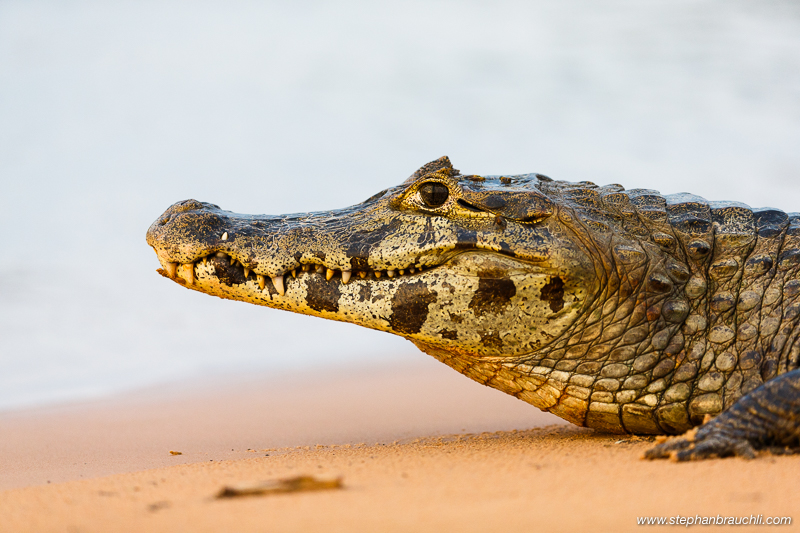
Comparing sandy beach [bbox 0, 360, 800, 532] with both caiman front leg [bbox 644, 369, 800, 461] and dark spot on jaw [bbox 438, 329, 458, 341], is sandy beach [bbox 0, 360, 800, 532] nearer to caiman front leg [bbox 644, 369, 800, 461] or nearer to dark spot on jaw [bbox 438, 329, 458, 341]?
caiman front leg [bbox 644, 369, 800, 461]

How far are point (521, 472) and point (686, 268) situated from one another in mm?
1565

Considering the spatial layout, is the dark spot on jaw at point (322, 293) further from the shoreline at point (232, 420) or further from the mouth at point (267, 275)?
the shoreline at point (232, 420)

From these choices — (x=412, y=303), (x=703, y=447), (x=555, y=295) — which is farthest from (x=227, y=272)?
(x=703, y=447)

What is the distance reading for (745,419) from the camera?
2508mm

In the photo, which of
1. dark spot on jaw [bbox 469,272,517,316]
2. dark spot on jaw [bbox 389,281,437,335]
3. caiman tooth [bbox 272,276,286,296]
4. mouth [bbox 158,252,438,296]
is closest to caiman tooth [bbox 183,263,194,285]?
mouth [bbox 158,252,438,296]

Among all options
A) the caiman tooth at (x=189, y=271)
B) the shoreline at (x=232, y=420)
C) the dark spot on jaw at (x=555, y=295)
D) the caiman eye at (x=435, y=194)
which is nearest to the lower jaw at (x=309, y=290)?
the caiman tooth at (x=189, y=271)

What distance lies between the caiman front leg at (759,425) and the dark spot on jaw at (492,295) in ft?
3.35

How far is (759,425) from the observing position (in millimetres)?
2502

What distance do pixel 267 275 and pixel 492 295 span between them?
1165mm

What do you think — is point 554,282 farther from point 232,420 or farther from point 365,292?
point 232,420

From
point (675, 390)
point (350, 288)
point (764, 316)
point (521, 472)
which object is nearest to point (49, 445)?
point (350, 288)

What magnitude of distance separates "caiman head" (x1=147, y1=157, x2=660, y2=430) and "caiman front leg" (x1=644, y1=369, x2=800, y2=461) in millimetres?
821

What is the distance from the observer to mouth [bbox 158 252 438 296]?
3400 millimetres

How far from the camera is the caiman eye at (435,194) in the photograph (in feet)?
11.5
